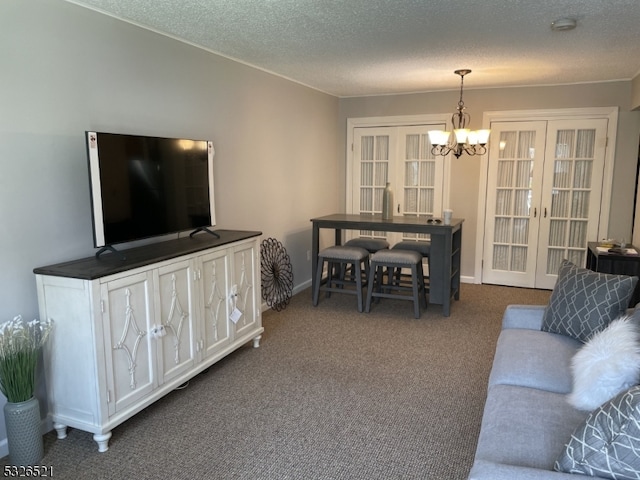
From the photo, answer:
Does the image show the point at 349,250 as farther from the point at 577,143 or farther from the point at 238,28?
the point at 577,143

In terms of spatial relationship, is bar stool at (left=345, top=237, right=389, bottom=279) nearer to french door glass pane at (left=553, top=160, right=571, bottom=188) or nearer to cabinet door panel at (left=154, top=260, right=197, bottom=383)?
french door glass pane at (left=553, top=160, right=571, bottom=188)

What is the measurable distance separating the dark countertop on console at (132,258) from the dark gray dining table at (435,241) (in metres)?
1.50

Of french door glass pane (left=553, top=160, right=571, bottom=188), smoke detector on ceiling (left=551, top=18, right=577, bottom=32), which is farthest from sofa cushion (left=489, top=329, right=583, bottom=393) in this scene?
french door glass pane (left=553, top=160, right=571, bottom=188)

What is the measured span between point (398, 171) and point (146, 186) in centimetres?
388

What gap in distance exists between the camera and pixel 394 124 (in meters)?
5.98

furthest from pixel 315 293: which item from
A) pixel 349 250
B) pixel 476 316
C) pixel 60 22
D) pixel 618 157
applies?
pixel 618 157

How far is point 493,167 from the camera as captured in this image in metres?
5.60

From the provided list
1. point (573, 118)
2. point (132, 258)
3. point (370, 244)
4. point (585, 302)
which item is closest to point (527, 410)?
point (585, 302)

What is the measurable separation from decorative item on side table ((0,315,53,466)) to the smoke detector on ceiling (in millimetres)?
3484

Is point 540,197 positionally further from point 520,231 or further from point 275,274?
point 275,274

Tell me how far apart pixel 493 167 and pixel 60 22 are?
463 cm

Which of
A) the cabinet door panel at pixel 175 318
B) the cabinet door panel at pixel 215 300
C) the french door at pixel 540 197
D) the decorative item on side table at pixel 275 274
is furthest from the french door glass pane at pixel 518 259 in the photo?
the cabinet door panel at pixel 175 318

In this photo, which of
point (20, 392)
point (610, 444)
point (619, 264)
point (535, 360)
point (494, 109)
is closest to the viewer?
point (610, 444)

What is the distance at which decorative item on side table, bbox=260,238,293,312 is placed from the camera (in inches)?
182
